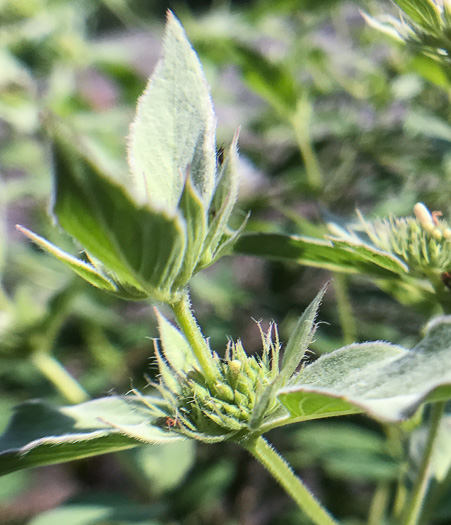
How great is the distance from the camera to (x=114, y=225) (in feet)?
0.94

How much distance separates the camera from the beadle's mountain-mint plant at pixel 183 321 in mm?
287

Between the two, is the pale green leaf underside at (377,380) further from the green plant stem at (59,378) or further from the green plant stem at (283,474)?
the green plant stem at (59,378)

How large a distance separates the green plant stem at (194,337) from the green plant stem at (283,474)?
0.17ft

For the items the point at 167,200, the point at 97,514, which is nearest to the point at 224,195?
the point at 167,200

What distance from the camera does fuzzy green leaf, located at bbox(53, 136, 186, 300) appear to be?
27 cm

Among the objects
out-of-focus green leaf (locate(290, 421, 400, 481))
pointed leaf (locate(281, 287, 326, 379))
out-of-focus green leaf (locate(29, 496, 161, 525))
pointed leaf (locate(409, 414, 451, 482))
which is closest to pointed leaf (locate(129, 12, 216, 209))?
pointed leaf (locate(281, 287, 326, 379))

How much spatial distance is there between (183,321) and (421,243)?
0.23 m

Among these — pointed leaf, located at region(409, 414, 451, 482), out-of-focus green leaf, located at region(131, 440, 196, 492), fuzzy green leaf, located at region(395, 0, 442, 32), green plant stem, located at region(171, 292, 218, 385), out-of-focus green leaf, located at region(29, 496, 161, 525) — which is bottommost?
out-of-focus green leaf, located at region(131, 440, 196, 492)

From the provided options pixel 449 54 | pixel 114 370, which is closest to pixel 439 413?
pixel 449 54

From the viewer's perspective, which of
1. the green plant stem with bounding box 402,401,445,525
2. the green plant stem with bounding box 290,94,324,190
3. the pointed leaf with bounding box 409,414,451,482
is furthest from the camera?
the green plant stem with bounding box 290,94,324,190

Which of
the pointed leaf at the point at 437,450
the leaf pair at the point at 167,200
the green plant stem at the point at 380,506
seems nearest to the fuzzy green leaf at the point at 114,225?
the leaf pair at the point at 167,200

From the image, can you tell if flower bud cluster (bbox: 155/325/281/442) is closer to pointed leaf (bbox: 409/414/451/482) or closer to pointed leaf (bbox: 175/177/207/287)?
pointed leaf (bbox: 175/177/207/287)

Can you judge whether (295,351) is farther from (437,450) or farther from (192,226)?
(437,450)

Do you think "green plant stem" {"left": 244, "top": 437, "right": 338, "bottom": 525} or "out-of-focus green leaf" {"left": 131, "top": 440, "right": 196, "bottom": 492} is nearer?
"green plant stem" {"left": 244, "top": 437, "right": 338, "bottom": 525}
